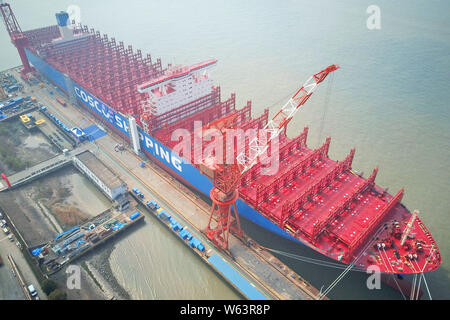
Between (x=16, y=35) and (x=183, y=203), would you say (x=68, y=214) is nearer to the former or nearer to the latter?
(x=183, y=203)

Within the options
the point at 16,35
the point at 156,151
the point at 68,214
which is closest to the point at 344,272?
the point at 156,151

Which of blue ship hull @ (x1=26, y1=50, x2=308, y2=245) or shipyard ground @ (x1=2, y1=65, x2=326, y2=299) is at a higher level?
blue ship hull @ (x1=26, y1=50, x2=308, y2=245)

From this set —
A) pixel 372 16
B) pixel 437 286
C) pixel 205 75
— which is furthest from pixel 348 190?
pixel 372 16

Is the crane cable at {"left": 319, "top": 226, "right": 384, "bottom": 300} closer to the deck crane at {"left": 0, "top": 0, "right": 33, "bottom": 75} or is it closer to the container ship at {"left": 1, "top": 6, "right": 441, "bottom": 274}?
the container ship at {"left": 1, "top": 6, "right": 441, "bottom": 274}

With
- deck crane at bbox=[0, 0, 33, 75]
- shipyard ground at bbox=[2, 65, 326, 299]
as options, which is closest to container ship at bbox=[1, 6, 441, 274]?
shipyard ground at bbox=[2, 65, 326, 299]

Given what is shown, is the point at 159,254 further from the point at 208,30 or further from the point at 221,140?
the point at 208,30

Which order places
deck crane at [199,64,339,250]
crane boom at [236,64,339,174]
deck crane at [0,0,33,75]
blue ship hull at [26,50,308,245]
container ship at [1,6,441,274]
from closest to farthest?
container ship at [1,6,441,274] < deck crane at [199,64,339,250] < crane boom at [236,64,339,174] < blue ship hull at [26,50,308,245] < deck crane at [0,0,33,75]

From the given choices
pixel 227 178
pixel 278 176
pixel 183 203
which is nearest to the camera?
pixel 227 178
